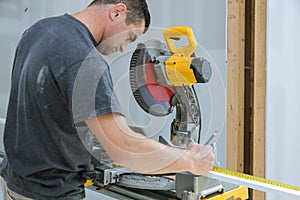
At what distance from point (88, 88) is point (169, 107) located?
399 mm

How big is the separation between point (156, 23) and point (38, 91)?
1.73 meters

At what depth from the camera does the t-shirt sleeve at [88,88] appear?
39.0 inches

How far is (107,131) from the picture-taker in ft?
3.35

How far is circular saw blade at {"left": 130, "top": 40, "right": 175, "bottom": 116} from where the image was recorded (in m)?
1.22

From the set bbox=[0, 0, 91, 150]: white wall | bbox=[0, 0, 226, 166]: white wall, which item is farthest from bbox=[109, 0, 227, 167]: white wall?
bbox=[0, 0, 91, 150]: white wall

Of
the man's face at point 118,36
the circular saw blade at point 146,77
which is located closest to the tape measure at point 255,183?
the circular saw blade at point 146,77

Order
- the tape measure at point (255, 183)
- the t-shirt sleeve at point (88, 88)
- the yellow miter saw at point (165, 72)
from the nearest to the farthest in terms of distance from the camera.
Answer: the t-shirt sleeve at point (88, 88) → the tape measure at point (255, 183) → the yellow miter saw at point (165, 72)

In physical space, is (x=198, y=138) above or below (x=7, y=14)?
below

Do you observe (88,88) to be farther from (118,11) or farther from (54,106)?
(118,11)

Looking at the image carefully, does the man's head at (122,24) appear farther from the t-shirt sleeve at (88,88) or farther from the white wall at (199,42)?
the t-shirt sleeve at (88,88)
